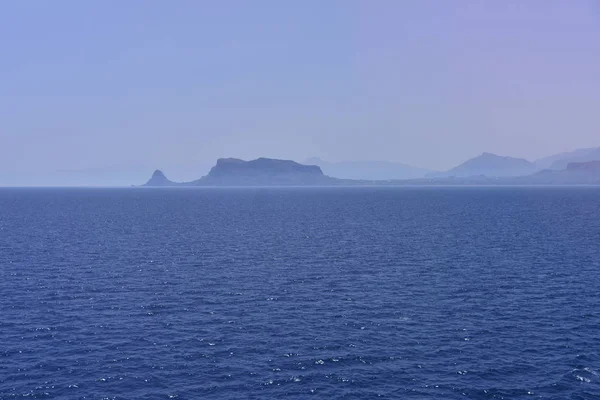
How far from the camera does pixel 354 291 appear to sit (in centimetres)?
6894

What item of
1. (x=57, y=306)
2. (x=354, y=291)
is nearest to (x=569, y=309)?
(x=354, y=291)

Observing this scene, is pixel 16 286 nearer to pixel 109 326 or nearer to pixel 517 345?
pixel 109 326

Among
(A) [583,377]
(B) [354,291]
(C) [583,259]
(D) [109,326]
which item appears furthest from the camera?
(C) [583,259]

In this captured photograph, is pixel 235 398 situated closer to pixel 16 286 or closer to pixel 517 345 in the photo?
pixel 517 345

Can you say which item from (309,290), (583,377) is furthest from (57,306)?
(583,377)

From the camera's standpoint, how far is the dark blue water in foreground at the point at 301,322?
1629 inches

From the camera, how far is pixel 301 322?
183 ft

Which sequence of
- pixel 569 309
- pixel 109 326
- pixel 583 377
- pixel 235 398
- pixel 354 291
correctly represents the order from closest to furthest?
pixel 235 398 < pixel 583 377 < pixel 109 326 < pixel 569 309 < pixel 354 291

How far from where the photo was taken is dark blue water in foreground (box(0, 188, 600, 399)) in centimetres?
4138

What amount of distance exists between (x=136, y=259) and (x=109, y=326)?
40.5 m

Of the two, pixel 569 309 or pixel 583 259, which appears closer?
pixel 569 309

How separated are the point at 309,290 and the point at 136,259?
128 ft

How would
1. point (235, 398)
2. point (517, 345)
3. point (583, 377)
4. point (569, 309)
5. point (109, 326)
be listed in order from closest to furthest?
point (235, 398)
point (583, 377)
point (517, 345)
point (109, 326)
point (569, 309)

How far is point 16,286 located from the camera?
70.1 meters
